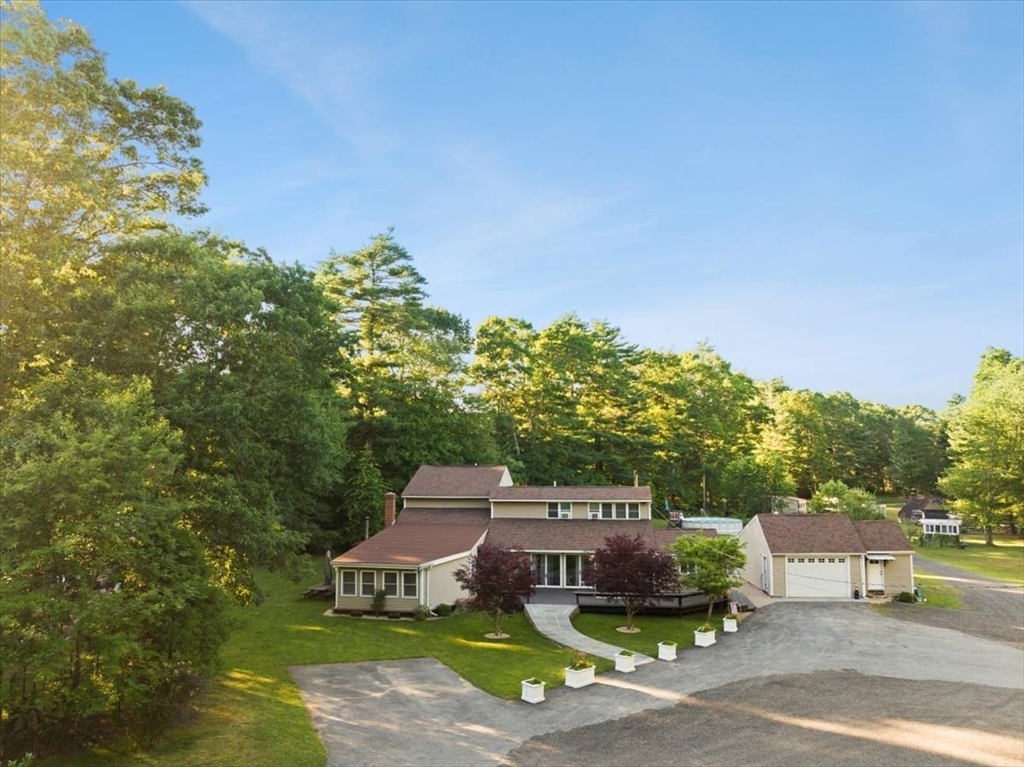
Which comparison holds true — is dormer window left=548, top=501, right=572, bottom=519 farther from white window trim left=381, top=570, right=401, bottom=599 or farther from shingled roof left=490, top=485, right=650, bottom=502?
white window trim left=381, top=570, right=401, bottom=599

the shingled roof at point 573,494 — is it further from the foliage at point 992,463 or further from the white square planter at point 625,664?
the foliage at point 992,463

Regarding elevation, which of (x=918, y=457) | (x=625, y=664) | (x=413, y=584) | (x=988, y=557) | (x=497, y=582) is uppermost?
(x=918, y=457)

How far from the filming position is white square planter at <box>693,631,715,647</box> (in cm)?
2525

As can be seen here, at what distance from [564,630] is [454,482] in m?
14.8

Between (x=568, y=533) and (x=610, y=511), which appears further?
(x=610, y=511)

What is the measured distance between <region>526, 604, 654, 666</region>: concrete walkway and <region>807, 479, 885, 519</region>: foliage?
24.6 metres

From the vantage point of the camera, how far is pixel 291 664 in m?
21.9

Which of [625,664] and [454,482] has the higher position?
[454,482]

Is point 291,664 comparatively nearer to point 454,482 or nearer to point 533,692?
point 533,692

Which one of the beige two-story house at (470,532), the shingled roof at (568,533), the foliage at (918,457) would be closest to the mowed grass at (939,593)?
the shingled roof at (568,533)

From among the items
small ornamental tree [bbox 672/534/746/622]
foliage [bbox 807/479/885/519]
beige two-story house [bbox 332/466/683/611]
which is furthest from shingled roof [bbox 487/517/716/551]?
foliage [bbox 807/479/885/519]

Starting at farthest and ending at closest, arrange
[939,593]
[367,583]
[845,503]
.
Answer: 1. [845,503]
2. [939,593]
3. [367,583]

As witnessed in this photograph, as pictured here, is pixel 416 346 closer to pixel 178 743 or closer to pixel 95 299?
pixel 95 299

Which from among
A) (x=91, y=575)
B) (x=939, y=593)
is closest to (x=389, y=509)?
(x=91, y=575)
